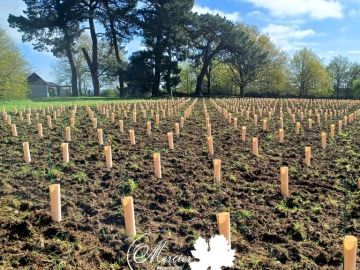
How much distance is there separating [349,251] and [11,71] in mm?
38205

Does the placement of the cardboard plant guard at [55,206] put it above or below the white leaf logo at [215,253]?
below

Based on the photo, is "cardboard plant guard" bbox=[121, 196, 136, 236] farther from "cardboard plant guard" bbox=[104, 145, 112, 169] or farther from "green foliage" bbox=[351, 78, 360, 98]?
"green foliage" bbox=[351, 78, 360, 98]

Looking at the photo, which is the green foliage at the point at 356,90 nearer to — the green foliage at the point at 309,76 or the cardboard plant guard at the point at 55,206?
the green foliage at the point at 309,76

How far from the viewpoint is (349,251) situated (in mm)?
2639

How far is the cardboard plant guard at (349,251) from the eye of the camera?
260 centimetres

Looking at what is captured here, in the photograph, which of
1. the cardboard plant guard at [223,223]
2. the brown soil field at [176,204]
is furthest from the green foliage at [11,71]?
the cardboard plant guard at [223,223]

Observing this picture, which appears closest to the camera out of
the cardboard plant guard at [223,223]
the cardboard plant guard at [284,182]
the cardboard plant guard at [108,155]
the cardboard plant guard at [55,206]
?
the cardboard plant guard at [223,223]

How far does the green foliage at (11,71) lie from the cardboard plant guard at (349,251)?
36.7 m

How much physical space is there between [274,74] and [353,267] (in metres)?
53.8

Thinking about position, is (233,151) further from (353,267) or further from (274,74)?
(274,74)

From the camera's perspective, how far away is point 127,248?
10.5 ft

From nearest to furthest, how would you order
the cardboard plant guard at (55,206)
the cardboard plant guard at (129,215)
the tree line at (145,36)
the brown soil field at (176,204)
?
the brown soil field at (176,204)
the cardboard plant guard at (129,215)
the cardboard plant guard at (55,206)
the tree line at (145,36)

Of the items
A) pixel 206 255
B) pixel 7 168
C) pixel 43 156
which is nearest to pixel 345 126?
pixel 43 156

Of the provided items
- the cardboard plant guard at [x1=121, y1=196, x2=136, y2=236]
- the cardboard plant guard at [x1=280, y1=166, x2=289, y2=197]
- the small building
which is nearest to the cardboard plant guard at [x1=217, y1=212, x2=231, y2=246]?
the cardboard plant guard at [x1=121, y1=196, x2=136, y2=236]
